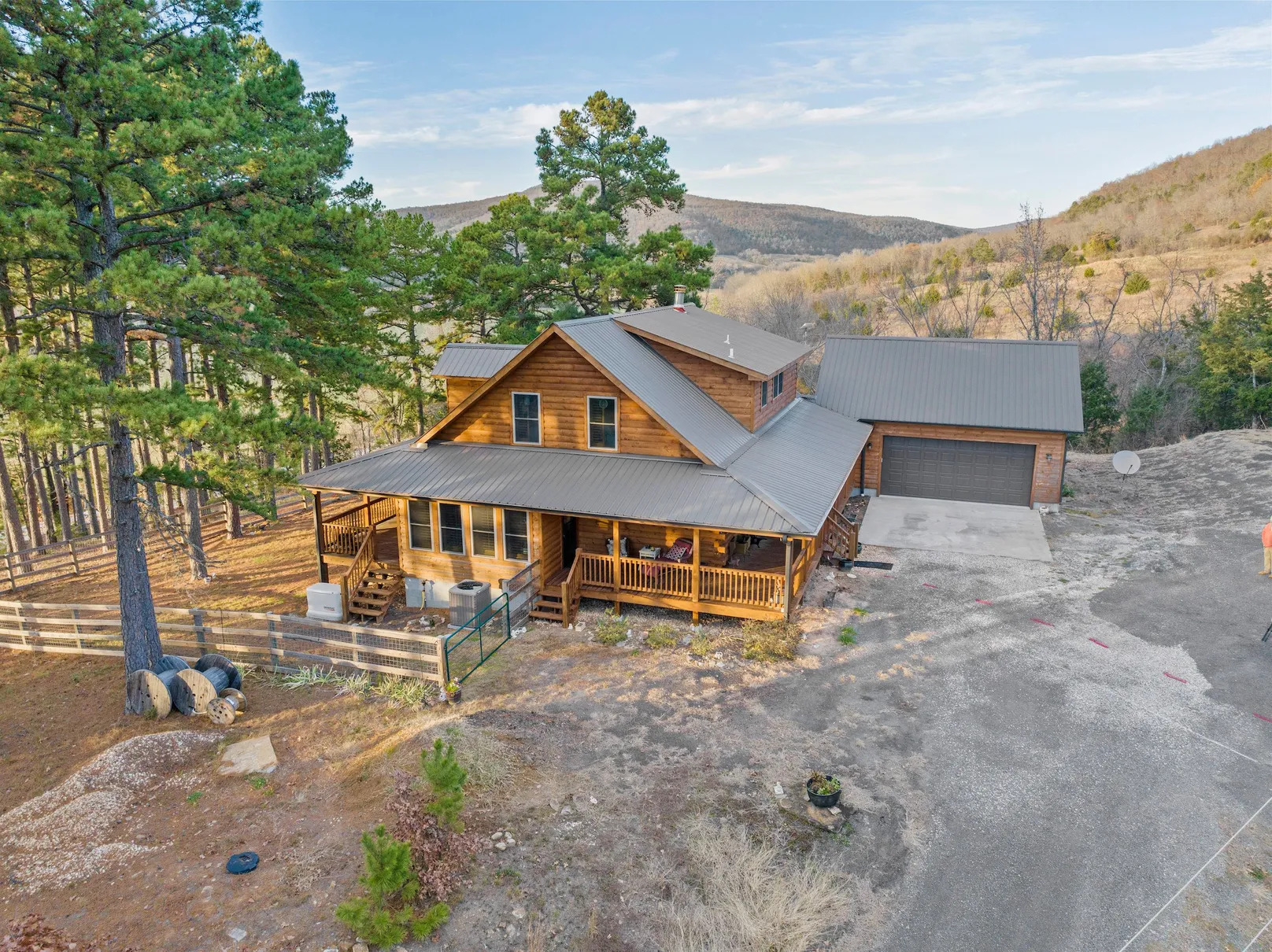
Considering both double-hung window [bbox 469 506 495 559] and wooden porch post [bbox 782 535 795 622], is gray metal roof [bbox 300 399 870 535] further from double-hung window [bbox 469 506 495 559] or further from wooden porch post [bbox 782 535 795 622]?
wooden porch post [bbox 782 535 795 622]

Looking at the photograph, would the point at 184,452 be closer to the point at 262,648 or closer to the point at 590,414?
the point at 262,648

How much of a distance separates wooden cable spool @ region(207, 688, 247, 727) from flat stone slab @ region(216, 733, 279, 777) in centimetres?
79

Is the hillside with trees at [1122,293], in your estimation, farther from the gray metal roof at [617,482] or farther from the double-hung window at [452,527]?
the double-hung window at [452,527]

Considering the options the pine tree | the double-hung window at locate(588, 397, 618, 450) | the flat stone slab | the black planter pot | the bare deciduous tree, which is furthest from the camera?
the bare deciduous tree

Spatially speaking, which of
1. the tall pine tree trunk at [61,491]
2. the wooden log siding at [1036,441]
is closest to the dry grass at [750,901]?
the wooden log siding at [1036,441]

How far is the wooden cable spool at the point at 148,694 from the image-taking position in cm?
1259

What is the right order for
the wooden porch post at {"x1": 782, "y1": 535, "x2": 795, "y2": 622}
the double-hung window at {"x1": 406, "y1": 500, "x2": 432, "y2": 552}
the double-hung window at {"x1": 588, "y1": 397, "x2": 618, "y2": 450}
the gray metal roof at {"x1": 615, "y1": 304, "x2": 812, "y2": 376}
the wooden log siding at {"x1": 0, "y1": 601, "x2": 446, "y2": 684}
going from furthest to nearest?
the gray metal roof at {"x1": 615, "y1": 304, "x2": 812, "y2": 376}, the double-hung window at {"x1": 406, "y1": 500, "x2": 432, "y2": 552}, the double-hung window at {"x1": 588, "y1": 397, "x2": 618, "y2": 450}, the wooden porch post at {"x1": 782, "y1": 535, "x2": 795, "y2": 622}, the wooden log siding at {"x1": 0, "y1": 601, "x2": 446, "y2": 684}

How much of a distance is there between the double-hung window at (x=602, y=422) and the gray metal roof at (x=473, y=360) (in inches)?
125

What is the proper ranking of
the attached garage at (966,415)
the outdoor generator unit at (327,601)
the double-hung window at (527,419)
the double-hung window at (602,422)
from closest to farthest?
the outdoor generator unit at (327,601) < the double-hung window at (602,422) < the double-hung window at (527,419) < the attached garage at (966,415)

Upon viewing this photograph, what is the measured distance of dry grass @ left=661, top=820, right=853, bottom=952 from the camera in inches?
307

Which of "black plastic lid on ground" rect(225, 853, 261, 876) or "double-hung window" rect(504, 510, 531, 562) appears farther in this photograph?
"double-hung window" rect(504, 510, 531, 562)

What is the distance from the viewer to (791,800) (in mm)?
10102

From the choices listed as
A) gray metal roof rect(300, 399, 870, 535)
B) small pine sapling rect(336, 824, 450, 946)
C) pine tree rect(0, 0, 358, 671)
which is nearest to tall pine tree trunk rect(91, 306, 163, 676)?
pine tree rect(0, 0, 358, 671)

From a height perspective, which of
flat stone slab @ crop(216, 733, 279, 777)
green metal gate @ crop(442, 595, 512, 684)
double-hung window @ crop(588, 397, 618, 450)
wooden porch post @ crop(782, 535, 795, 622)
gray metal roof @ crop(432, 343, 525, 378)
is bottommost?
flat stone slab @ crop(216, 733, 279, 777)
